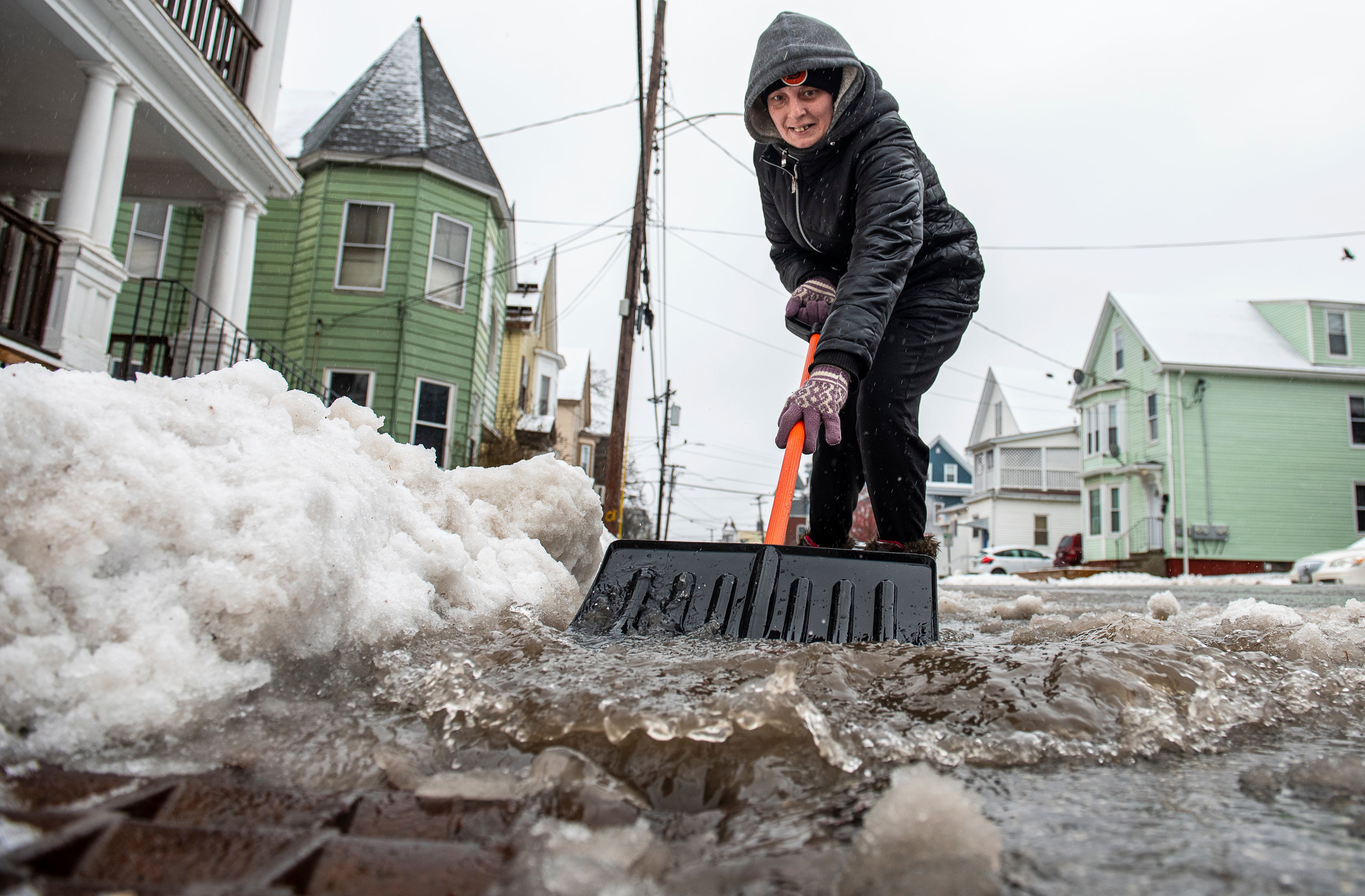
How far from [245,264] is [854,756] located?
30.4 feet

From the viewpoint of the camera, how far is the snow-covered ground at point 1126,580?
46.5 feet

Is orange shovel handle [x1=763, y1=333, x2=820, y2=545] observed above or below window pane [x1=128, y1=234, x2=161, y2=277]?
below

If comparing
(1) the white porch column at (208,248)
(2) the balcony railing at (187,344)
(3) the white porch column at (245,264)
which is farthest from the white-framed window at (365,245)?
(1) the white porch column at (208,248)

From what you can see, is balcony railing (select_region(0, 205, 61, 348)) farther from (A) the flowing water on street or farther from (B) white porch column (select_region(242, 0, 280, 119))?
(A) the flowing water on street

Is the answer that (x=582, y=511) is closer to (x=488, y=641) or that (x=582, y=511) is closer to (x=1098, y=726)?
(x=488, y=641)

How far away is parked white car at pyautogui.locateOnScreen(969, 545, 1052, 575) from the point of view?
85.0 ft

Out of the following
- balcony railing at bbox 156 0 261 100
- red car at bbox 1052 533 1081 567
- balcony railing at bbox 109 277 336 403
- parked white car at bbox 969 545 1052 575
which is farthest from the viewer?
parked white car at bbox 969 545 1052 575

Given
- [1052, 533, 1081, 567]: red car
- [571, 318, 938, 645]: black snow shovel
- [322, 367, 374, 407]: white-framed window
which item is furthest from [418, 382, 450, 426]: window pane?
[1052, 533, 1081, 567]: red car

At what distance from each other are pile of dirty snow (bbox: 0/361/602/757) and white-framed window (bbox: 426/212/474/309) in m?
12.2

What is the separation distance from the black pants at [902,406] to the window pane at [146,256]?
1265 centimetres

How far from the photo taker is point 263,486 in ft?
4.71

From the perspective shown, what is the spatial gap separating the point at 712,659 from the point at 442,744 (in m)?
0.58

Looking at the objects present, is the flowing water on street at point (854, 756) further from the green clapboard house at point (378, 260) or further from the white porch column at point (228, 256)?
the green clapboard house at point (378, 260)

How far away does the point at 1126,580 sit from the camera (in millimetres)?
15930
